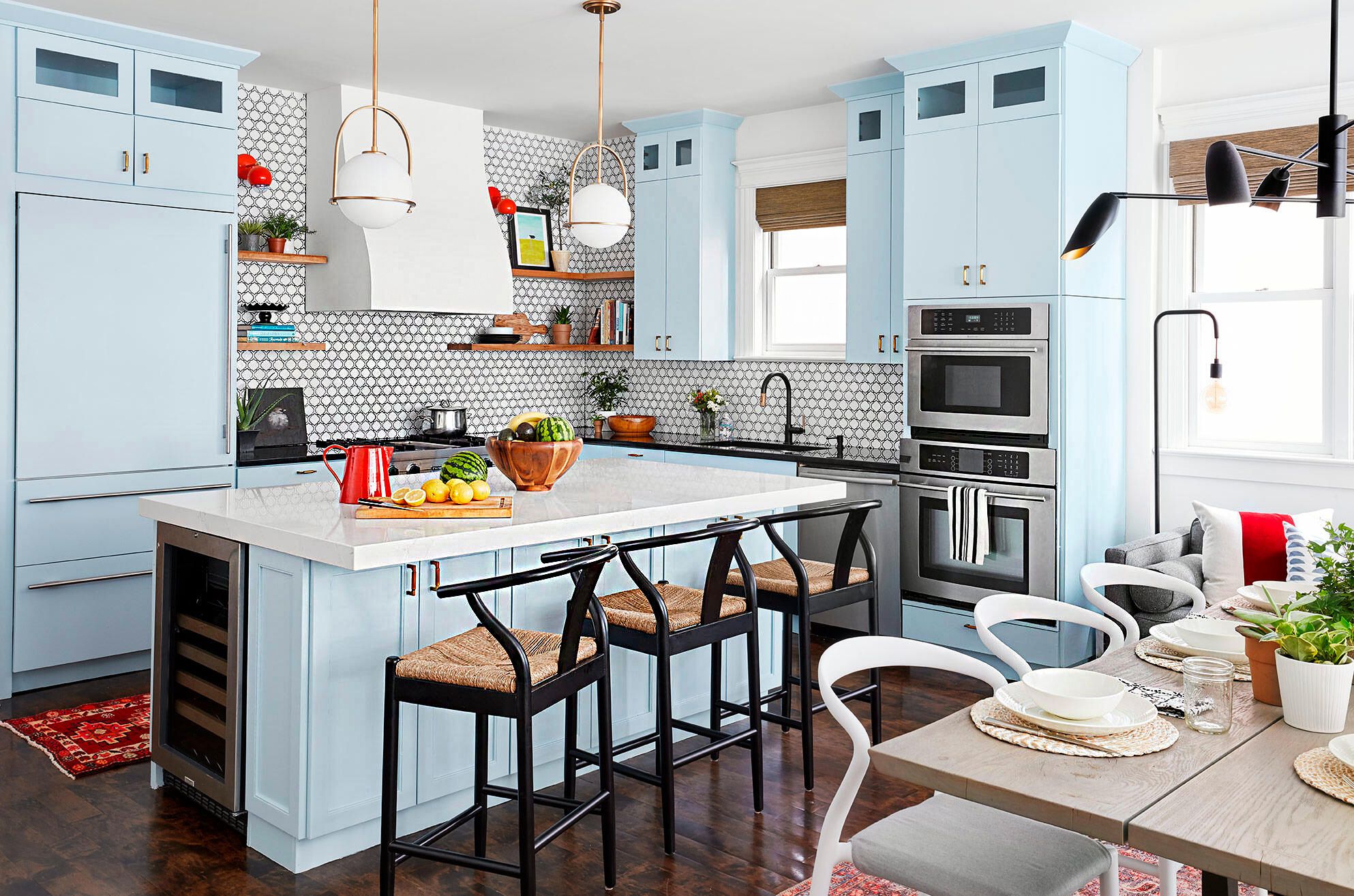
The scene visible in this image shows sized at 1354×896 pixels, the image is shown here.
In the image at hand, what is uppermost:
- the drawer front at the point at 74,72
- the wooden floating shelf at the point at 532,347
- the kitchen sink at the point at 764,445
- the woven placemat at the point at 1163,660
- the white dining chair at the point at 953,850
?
Result: the drawer front at the point at 74,72

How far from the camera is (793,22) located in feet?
15.7

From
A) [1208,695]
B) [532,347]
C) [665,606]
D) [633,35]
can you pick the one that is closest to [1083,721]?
[1208,695]

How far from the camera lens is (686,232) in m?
6.67

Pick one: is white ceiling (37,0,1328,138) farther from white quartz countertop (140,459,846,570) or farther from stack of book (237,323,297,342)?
white quartz countertop (140,459,846,570)

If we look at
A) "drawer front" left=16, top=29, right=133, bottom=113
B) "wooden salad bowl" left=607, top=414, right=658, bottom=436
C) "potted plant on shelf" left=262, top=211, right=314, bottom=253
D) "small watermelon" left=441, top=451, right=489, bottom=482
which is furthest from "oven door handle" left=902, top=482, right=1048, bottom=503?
"drawer front" left=16, top=29, right=133, bottom=113

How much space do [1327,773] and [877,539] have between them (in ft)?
12.4

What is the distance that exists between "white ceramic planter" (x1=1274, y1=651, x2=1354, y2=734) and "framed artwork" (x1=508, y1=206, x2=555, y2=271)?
218 inches

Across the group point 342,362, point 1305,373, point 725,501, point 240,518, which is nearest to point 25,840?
point 240,518

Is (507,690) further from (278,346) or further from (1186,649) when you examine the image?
(278,346)

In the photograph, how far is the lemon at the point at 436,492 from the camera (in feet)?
11.2

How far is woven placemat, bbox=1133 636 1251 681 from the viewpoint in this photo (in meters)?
2.35

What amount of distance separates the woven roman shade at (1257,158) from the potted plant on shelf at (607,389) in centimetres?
366

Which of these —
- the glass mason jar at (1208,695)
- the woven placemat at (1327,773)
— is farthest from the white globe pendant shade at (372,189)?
the woven placemat at (1327,773)

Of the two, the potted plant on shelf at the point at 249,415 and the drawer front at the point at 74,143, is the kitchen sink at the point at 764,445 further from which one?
the drawer front at the point at 74,143
